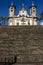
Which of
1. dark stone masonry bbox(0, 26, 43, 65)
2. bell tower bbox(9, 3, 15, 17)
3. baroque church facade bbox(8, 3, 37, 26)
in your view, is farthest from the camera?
bell tower bbox(9, 3, 15, 17)

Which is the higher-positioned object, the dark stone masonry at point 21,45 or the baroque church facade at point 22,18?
the baroque church facade at point 22,18

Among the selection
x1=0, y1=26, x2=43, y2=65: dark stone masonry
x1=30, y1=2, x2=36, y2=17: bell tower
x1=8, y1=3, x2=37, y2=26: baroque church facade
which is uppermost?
x1=30, y1=2, x2=36, y2=17: bell tower

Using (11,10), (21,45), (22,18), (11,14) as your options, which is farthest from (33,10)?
(21,45)

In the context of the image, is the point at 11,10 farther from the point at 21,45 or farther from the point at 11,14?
the point at 21,45

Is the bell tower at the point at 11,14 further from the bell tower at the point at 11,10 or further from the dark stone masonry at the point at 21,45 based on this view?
the dark stone masonry at the point at 21,45

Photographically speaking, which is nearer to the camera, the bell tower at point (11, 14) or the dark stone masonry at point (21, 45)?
the dark stone masonry at point (21, 45)

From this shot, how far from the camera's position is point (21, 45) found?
25.5ft

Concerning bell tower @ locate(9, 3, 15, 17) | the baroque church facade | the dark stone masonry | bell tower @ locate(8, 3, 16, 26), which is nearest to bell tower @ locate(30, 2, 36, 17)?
the baroque church facade

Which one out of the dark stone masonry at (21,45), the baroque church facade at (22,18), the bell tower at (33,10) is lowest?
the dark stone masonry at (21,45)

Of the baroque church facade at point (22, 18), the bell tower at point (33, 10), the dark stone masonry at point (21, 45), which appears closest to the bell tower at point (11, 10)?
the baroque church facade at point (22, 18)

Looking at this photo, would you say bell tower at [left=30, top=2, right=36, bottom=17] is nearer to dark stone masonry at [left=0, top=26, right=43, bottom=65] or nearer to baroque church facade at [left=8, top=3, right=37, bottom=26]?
baroque church facade at [left=8, top=3, right=37, bottom=26]

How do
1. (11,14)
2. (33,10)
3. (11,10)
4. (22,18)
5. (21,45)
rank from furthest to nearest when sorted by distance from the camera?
(33,10), (11,10), (22,18), (11,14), (21,45)

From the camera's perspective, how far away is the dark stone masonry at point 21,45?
5.69 meters

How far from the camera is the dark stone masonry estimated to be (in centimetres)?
569
